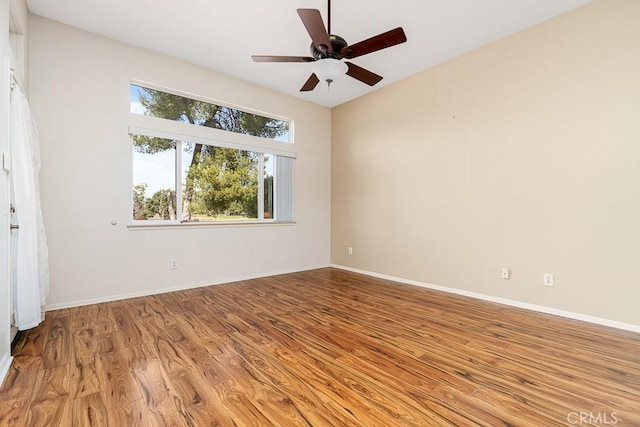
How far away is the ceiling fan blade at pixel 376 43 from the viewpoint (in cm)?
221

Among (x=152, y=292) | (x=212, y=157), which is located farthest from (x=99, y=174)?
(x=152, y=292)

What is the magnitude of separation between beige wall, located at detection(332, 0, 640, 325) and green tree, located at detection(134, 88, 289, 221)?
203cm

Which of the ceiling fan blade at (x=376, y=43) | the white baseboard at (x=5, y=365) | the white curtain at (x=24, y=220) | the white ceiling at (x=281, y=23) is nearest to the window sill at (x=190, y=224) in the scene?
the white curtain at (x=24, y=220)

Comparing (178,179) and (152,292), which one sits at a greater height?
(178,179)

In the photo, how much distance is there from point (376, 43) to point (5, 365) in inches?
Result: 134

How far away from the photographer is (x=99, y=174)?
3.34 metres

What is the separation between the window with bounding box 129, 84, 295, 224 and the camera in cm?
369

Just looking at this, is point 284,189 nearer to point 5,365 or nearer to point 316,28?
point 316,28

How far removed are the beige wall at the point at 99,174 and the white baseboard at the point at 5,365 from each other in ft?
4.20

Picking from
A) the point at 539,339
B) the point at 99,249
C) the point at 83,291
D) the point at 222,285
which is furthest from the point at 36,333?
the point at 539,339

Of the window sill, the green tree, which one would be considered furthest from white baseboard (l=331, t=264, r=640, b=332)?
the green tree

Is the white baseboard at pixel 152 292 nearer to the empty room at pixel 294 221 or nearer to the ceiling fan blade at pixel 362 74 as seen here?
the empty room at pixel 294 221

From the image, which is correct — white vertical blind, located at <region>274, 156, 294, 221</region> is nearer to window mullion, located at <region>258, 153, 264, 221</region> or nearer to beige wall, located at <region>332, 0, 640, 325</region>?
window mullion, located at <region>258, 153, 264, 221</region>

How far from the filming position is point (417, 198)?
423 centimetres
